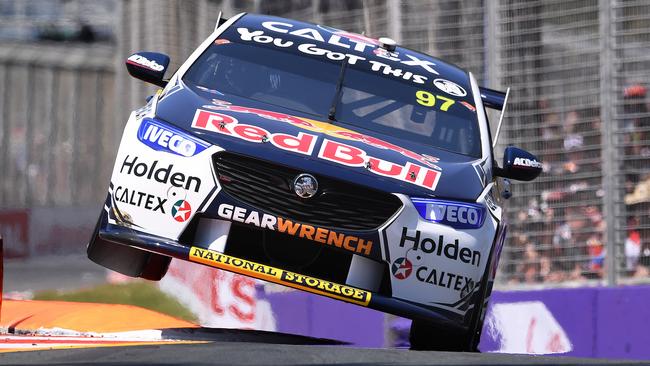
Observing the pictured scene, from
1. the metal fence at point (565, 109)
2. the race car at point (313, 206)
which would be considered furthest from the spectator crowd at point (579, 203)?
the race car at point (313, 206)

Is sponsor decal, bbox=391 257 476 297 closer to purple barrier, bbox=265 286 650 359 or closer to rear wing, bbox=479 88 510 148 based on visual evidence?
rear wing, bbox=479 88 510 148

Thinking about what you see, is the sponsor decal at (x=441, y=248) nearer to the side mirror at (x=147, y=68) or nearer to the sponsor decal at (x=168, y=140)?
the sponsor decal at (x=168, y=140)

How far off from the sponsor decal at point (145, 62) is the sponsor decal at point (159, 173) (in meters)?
0.95

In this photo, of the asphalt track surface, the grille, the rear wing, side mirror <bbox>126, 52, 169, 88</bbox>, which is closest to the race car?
the grille

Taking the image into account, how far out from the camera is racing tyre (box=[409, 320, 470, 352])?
7605 mm

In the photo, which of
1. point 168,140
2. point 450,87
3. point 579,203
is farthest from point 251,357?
point 579,203

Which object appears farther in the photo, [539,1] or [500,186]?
[539,1]

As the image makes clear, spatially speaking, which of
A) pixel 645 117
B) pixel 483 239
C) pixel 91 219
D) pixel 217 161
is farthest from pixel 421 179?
pixel 91 219

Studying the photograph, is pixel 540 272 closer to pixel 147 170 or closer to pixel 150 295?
pixel 150 295

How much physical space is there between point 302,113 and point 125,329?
151 cm

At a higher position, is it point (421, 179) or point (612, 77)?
point (612, 77)

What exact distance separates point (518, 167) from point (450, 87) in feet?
2.29

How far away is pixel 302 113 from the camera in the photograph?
25.7ft

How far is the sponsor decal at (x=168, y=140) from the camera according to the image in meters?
7.21
